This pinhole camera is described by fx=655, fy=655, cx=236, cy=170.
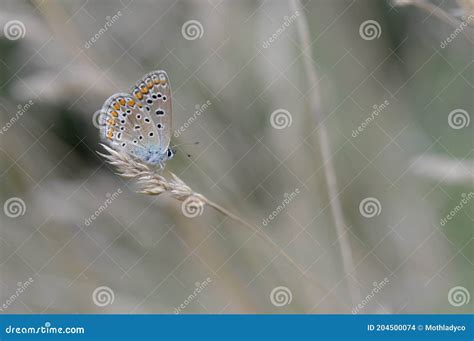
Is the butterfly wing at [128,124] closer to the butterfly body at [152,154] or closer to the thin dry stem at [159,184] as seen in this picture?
the butterfly body at [152,154]

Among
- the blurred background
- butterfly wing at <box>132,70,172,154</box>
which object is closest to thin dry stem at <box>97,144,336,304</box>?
butterfly wing at <box>132,70,172,154</box>

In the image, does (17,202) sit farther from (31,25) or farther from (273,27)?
(273,27)

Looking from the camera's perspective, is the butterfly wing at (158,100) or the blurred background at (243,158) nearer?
the butterfly wing at (158,100)

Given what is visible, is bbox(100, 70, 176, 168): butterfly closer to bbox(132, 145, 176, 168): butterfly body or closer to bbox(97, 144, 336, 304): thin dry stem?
bbox(132, 145, 176, 168): butterfly body

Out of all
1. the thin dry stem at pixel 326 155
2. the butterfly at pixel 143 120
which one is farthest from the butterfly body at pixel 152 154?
the thin dry stem at pixel 326 155

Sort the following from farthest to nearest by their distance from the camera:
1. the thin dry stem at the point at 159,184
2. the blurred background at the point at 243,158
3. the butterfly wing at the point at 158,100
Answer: the blurred background at the point at 243,158 → the butterfly wing at the point at 158,100 → the thin dry stem at the point at 159,184

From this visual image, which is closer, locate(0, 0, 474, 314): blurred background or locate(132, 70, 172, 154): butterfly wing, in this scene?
locate(132, 70, 172, 154): butterfly wing

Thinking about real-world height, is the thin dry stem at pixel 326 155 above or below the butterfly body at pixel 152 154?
above
